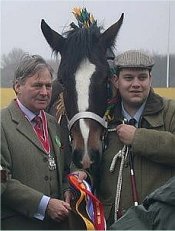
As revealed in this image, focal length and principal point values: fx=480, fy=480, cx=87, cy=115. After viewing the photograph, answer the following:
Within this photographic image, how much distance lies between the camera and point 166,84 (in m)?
10.2

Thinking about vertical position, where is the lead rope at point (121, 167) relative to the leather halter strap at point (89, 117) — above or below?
below

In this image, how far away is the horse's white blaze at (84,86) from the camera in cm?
313

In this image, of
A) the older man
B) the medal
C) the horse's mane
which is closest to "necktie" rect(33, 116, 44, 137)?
the older man

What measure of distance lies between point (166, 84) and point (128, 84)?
7.43 m

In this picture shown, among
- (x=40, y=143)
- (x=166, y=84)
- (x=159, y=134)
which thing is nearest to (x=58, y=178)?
(x=40, y=143)

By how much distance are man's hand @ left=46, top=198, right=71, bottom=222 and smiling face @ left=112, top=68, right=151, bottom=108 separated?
30.1 inches

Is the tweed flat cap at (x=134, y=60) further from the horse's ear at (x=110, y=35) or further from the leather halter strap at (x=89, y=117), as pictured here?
the horse's ear at (x=110, y=35)

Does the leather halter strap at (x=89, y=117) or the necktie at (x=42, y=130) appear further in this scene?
the leather halter strap at (x=89, y=117)

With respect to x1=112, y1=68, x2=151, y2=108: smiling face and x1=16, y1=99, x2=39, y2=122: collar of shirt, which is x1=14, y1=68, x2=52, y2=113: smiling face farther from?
x1=112, y1=68, x2=151, y2=108: smiling face

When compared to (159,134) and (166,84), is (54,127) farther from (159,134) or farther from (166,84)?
(166,84)

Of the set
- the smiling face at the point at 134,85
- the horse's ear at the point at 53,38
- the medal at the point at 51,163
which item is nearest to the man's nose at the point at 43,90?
the medal at the point at 51,163

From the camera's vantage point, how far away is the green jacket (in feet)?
5.33

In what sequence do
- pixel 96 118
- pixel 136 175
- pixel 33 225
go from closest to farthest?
pixel 33 225 < pixel 136 175 < pixel 96 118

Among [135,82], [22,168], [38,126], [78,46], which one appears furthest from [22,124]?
[78,46]
